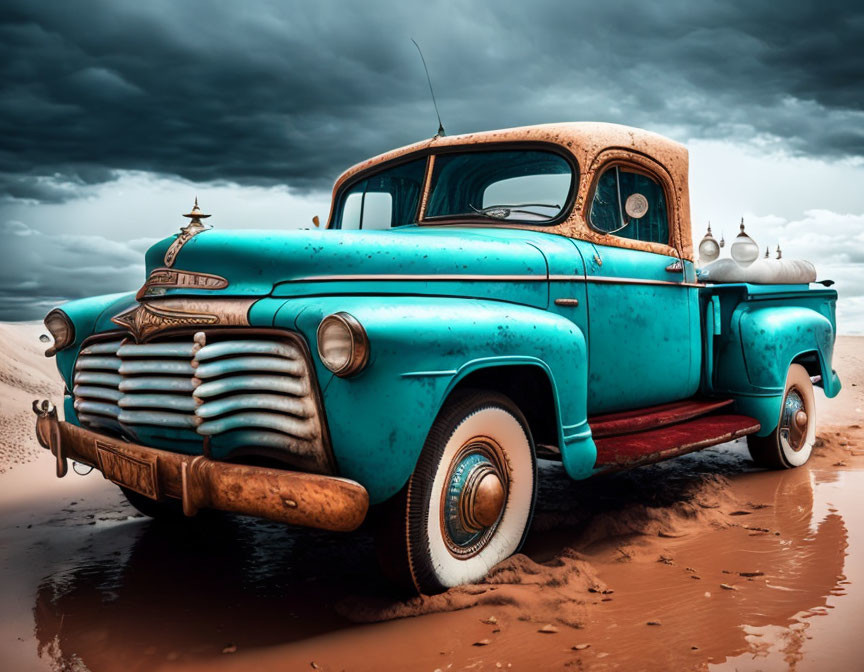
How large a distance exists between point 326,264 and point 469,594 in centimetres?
132

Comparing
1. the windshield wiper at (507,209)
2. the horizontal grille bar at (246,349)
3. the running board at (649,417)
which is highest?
the windshield wiper at (507,209)

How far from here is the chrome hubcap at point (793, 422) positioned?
5199 millimetres

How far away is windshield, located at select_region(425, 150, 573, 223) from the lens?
386 cm

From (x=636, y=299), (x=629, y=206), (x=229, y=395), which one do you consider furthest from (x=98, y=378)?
(x=629, y=206)

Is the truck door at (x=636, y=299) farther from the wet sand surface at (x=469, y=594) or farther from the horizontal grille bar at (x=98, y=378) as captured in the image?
the horizontal grille bar at (x=98, y=378)

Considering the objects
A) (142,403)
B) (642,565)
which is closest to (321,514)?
(142,403)

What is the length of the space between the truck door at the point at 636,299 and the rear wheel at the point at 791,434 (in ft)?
3.46

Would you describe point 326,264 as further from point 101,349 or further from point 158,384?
point 101,349

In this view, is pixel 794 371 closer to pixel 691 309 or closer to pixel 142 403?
pixel 691 309

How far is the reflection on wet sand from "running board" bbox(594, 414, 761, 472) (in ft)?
1.31

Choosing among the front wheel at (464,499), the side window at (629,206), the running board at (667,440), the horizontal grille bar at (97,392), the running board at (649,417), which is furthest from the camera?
the side window at (629,206)

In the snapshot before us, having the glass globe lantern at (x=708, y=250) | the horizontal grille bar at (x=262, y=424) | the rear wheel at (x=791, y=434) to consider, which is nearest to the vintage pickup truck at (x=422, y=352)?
the horizontal grille bar at (x=262, y=424)

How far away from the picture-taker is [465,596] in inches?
108

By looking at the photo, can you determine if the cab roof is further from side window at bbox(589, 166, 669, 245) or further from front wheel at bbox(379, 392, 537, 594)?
front wheel at bbox(379, 392, 537, 594)
